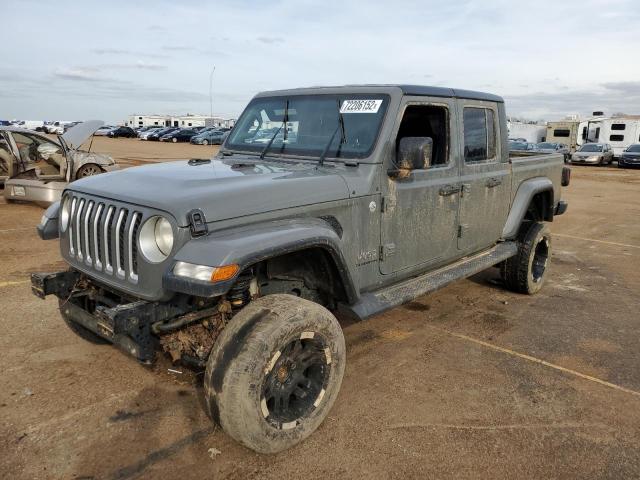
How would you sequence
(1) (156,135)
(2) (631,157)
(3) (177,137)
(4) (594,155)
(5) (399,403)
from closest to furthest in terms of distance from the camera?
1. (5) (399,403)
2. (2) (631,157)
3. (4) (594,155)
4. (3) (177,137)
5. (1) (156,135)

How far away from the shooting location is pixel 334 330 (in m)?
3.03

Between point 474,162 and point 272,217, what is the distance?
2.32m

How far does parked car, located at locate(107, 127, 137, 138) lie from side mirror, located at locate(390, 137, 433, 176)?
2083 inches

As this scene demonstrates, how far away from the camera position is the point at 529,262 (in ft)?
18.2

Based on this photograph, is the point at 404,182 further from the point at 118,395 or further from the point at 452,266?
the point at 118,395

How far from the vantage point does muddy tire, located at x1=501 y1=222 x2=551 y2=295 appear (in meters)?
5.54


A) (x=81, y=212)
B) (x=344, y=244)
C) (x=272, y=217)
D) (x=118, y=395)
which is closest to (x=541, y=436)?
(x=344, y=244)

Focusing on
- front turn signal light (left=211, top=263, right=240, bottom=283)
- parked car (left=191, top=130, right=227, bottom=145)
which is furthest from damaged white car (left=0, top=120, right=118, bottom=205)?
parked car (left=191, top=130, right=227, bottom=145)

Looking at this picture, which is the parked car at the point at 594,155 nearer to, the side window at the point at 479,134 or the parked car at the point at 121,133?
the side window at the point at 479,134

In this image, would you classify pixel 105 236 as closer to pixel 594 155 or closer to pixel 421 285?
pixel 421 285

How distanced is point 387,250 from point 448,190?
862mm

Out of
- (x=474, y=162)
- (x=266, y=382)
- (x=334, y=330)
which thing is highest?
(x=474, y=162)

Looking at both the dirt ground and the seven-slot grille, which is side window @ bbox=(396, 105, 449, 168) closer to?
the dirt ground

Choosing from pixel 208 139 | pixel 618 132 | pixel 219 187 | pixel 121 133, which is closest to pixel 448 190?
pixel 219 187
